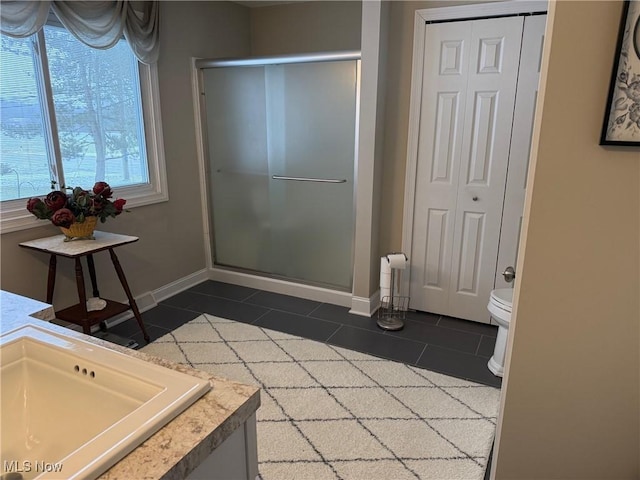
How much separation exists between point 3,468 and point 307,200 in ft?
8.72

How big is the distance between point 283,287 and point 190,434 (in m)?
2.85

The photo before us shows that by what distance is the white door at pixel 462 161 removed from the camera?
108 inches

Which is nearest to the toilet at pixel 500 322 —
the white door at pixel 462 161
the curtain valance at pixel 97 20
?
the white door at pixel 462 161

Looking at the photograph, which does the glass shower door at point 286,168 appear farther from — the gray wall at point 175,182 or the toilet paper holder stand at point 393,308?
the toilet paper holder stand at point 393,308

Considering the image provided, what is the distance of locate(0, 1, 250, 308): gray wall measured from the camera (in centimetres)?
317

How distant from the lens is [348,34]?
12.0 feet

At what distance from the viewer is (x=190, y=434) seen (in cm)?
85

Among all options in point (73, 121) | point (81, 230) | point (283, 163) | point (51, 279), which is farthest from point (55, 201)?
point (283, 163)

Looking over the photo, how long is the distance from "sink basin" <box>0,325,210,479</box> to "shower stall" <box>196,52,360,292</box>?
238 cm

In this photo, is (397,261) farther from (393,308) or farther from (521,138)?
(521,138)

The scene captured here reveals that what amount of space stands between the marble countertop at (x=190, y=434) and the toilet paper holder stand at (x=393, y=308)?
86.7 inches

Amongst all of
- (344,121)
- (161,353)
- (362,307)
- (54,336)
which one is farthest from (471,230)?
(54,336)

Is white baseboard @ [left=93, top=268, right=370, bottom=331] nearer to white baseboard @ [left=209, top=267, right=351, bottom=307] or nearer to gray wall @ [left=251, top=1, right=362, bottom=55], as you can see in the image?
white baseboard @ [left=209, top=267, right=351, bottom=307]

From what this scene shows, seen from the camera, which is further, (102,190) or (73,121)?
(73,121)
